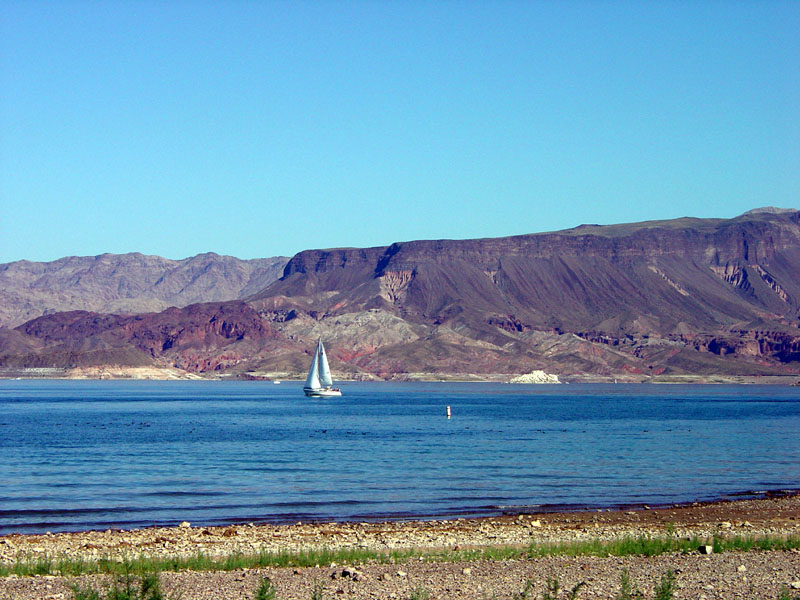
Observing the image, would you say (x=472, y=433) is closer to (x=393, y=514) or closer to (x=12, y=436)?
(x=12, y=436)

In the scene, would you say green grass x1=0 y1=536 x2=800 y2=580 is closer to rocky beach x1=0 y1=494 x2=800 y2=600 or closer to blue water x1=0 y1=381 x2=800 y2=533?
rocky beach x1=0 y1=494 x2=800 y2=600

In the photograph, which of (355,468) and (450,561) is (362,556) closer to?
(450,561)

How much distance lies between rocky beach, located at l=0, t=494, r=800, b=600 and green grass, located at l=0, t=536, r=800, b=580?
1.01 feet

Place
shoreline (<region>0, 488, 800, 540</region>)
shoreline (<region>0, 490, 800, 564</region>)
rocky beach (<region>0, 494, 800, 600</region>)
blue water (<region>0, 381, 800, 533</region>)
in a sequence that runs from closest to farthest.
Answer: rocky beach (<region>0, 494, 800, 600</region>) < shoreline (<region>0, 490, 800, 564</region>) < shoreline (<region>0, 488, 800, 540</region>) < blue water (<region>0, 381, 800, 533</region>)

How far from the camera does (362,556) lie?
25969mm

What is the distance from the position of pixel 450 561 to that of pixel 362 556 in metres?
2.36

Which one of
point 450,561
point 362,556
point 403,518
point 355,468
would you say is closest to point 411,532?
point 403,518

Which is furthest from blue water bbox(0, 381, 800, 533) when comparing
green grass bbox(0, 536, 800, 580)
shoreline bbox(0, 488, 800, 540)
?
green grass bbox(0, 536, 800, 580)

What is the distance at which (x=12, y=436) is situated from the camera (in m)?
83.4

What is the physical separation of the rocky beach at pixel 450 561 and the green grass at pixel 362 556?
1.01 feet

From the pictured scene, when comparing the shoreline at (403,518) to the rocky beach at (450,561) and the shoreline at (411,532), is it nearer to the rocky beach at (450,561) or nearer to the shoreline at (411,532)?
the shoreline at (411,532)

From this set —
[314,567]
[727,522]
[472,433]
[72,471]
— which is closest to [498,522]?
[727,522]

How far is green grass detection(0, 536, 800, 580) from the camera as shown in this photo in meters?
24.3

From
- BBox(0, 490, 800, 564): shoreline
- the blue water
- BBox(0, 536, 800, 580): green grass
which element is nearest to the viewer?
BBox(0, 536, 800, 580): green grass
